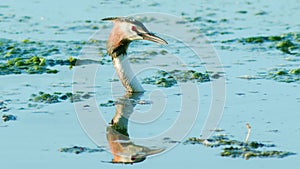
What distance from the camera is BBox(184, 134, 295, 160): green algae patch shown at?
6.60 metres

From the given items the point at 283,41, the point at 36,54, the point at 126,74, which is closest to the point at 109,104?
the point at 126,74

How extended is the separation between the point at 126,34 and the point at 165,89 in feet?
2.86

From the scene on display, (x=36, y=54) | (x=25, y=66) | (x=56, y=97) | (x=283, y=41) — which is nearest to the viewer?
(x=56, y=97)

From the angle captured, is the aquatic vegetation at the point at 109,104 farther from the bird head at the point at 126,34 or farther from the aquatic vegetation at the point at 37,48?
the aquatic vegetation at the point at 37,48

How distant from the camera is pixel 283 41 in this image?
36.6 ft

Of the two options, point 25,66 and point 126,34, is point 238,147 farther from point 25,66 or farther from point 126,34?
point 25,66

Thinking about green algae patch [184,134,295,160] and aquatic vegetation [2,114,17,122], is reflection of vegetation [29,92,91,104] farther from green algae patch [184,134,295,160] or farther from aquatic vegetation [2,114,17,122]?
green algae patch [184,134,295,160]

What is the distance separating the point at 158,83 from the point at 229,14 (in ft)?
13.5

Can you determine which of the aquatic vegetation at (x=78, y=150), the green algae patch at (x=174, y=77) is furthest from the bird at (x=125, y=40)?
the aquatic vegetation at (x=78, y=150)

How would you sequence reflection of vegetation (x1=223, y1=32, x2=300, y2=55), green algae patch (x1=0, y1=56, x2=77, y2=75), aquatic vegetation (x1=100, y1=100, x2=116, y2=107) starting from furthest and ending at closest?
1. reflection of vegetation (x1=223, y1=32, x2=300, y2=55)
2. green algae patch (x1=0, y1=56, x2=77, y2=75)
3. aquatic vegetation (x1=100, y1=100, x2=116, y2=107)

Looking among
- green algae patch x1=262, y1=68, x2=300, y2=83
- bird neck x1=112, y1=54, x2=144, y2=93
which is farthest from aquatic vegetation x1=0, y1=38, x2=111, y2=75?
green algae patch x1=262, y1=68, x2=300, y2=83

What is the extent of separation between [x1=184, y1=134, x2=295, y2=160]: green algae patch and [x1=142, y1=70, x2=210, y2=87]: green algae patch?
216 cm

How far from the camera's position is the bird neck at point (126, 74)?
28.6ft

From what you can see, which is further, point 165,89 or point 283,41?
point 283,41
